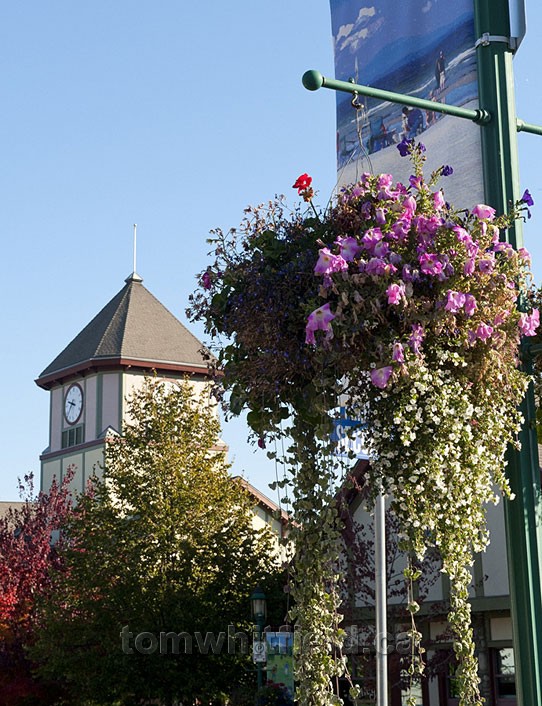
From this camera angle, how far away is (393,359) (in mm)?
4613

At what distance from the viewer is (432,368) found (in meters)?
4.80

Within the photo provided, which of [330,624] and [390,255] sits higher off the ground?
[390,255]

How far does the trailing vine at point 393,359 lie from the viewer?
15.3 feet

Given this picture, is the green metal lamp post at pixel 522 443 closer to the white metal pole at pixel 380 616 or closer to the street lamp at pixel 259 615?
the white metal pole at pixel 380 616

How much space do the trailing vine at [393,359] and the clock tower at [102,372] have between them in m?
40.1

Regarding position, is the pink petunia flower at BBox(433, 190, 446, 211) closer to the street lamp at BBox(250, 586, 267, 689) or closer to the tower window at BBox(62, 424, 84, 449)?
the street lamp at BBox(250, 586, 267, 689)

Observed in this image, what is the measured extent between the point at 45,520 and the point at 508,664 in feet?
45.1

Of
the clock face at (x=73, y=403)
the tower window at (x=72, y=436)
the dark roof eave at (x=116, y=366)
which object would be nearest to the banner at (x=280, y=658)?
the dark roof eave at (x=116, y=366)

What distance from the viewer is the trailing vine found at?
184 inches

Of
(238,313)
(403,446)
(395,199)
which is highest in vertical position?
(395,199)

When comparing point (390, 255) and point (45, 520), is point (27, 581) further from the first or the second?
point (390, 255)

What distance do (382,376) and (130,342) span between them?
1713 inches

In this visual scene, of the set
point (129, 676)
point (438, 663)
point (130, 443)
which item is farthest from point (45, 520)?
point (438, 663)

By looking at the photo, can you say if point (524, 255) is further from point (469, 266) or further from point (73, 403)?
point (73, 403)
